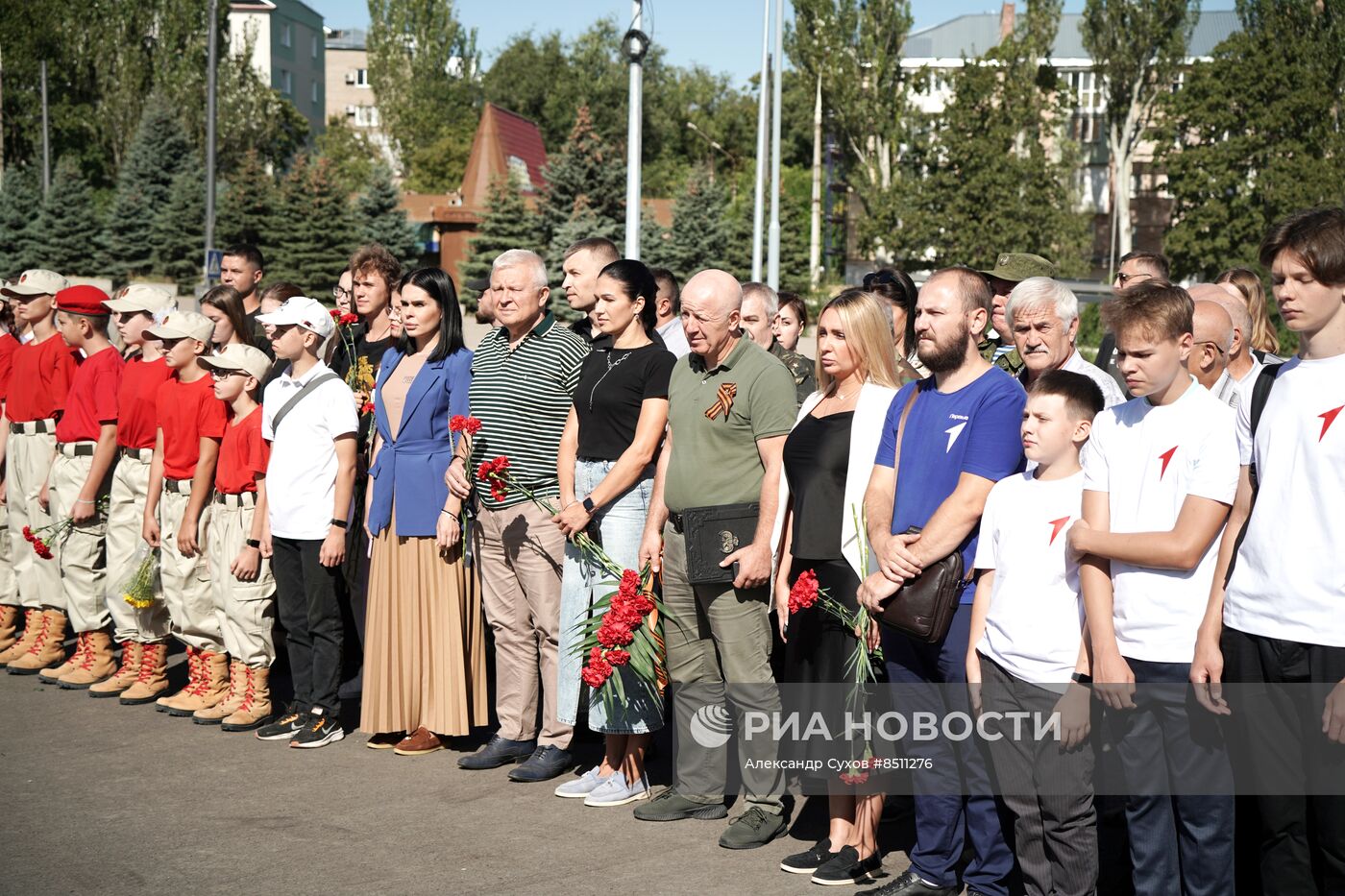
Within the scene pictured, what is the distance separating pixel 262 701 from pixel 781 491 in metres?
3.55

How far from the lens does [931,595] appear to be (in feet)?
15.6

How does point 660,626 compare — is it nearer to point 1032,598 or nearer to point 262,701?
point 1032,598

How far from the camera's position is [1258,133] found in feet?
165

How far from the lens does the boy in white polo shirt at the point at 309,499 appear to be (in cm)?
707

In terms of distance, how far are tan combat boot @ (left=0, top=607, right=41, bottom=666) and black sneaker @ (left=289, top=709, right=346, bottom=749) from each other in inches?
107

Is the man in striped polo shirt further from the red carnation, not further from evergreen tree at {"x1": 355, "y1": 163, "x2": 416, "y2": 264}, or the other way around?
evergreen tree at {"x1": 355, "y1": 163, "x2": 416, "y2": 264}

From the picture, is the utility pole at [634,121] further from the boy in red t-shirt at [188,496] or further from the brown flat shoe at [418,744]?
the brown flat shoe at [418,744]

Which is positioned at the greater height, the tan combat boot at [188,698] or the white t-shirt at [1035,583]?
the white t-shirt at [1035,583]

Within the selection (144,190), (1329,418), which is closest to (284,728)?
(1329,418)

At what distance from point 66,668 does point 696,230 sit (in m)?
36.3

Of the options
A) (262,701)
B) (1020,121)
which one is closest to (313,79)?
(1020,121)

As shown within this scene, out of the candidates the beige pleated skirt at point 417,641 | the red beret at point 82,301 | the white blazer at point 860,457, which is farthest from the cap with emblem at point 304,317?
the white blazer at point 860,457

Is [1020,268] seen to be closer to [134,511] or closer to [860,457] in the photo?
[860,457]

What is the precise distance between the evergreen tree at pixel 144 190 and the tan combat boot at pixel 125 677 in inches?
1686
